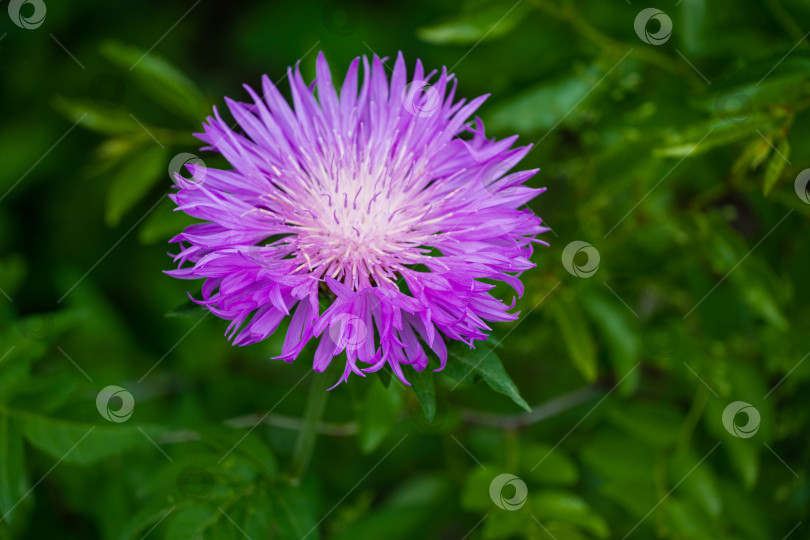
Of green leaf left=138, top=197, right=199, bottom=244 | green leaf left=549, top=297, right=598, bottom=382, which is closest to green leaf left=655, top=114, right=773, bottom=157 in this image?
green leaf left=549, top=297, right=598, bottom=382

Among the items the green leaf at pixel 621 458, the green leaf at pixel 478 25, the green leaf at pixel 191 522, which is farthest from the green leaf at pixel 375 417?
the green leaf at pixel 478 25

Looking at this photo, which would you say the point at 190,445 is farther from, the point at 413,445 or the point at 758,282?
the point at 758,282

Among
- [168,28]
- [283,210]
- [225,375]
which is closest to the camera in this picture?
[283,210]

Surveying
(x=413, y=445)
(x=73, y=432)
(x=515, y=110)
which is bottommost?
(x=73, y=432)

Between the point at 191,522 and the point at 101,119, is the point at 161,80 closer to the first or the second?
the point at 101,119

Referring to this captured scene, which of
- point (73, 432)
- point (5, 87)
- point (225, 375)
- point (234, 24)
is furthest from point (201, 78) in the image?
point (73, 432)

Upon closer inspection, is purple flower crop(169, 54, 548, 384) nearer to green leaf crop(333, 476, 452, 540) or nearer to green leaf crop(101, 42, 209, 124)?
green leaf crop(101, 42, 209, 124)

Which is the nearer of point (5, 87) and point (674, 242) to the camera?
point (674, 242)
